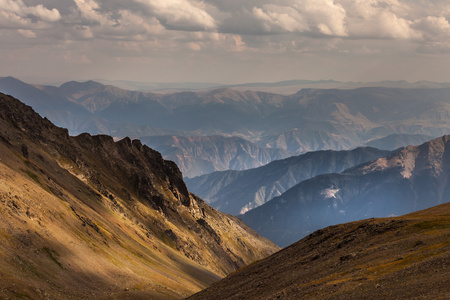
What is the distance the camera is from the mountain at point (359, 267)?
185 feet

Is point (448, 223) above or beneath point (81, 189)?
beneath

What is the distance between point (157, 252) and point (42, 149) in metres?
58.8

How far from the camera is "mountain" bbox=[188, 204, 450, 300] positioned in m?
56.3

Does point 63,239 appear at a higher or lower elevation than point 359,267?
higher

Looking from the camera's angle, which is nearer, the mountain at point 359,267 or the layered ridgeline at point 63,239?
the mountain at point 359,267

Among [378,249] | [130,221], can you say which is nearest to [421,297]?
[378,249]

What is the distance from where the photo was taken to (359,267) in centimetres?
7162

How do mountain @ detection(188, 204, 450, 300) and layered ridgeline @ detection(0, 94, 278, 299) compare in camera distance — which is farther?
layered ridgeline @ detection(0, 94, 278, 299)

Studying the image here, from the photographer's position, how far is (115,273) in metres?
122

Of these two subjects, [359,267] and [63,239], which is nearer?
[359,267]

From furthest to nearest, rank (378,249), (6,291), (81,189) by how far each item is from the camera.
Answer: (81,189), (378,249), (6,291)

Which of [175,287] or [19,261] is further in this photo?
[175,287]

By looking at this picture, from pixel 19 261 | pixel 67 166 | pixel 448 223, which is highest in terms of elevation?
pixel 67 166

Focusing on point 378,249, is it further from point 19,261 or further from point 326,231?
point 19,261
